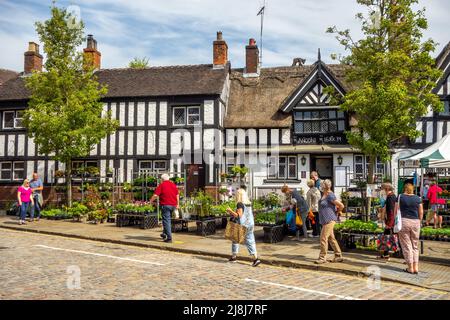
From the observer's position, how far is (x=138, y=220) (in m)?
16.6

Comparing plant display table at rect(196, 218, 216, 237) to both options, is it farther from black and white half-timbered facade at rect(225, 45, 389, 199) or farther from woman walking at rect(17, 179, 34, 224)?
black and white half-timbered facade at rect(225, 45, 389, 199)

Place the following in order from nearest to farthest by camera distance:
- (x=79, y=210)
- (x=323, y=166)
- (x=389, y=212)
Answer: (x=389, y=212)
(x=79, y=210)
(x=323, y=166)

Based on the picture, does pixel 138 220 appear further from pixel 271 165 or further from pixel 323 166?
pixel 323 166

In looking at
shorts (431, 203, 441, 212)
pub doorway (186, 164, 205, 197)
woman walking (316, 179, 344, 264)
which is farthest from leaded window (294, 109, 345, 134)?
woman walking (316, 179, 344, 264)

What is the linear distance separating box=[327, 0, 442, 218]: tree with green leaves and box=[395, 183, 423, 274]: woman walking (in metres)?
4.57

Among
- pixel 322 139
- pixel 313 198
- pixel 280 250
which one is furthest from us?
pixel 322 139

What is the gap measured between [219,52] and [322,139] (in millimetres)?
8547

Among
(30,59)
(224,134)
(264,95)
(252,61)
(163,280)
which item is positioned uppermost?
(30,59)

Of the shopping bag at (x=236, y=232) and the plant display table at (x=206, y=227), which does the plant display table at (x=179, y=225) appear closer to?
the plant display table at (x=206, y=227)

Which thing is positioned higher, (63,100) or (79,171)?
(63,100)

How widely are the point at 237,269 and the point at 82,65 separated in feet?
48.1

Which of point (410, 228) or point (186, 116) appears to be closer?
point (410, 228)

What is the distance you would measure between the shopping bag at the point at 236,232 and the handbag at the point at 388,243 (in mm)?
3360

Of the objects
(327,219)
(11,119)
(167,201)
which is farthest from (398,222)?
(11,119)
